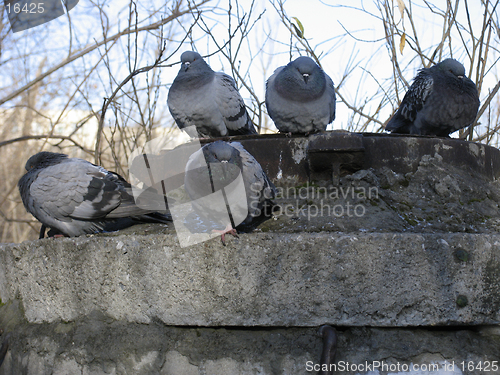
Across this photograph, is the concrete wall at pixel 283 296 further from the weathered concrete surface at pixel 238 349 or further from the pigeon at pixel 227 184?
the pigeon at pixel 227 184

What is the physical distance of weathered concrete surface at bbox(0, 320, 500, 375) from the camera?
87.2 inches

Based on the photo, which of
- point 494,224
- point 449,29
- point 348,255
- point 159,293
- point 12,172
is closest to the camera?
point 348,255

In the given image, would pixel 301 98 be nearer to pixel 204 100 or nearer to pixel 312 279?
pixel 204 100

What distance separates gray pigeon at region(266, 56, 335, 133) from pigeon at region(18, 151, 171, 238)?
142cm

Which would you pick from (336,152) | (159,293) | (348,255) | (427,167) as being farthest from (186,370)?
(427,167)

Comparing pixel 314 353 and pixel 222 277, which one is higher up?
pixel 222 277

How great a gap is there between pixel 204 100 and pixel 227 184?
2.06m

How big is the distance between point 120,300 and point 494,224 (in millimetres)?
2391

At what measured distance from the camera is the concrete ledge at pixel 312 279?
87.5 inches

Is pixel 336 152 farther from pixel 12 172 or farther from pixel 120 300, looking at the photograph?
pixel 12 172

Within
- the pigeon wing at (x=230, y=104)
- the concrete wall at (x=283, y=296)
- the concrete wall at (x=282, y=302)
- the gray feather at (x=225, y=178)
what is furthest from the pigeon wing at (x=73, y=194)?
the pigeon wing at (x=230, y=104)

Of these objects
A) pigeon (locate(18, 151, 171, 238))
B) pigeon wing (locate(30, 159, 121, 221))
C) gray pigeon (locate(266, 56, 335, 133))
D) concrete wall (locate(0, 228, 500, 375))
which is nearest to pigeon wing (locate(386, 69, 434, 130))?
gray pigeon (locate(266, 56, 335, 133))

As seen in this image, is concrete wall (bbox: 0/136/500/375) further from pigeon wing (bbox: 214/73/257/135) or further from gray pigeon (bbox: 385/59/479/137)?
pigeon wing (bbox: 214/73/257/135)

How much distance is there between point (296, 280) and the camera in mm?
2268
